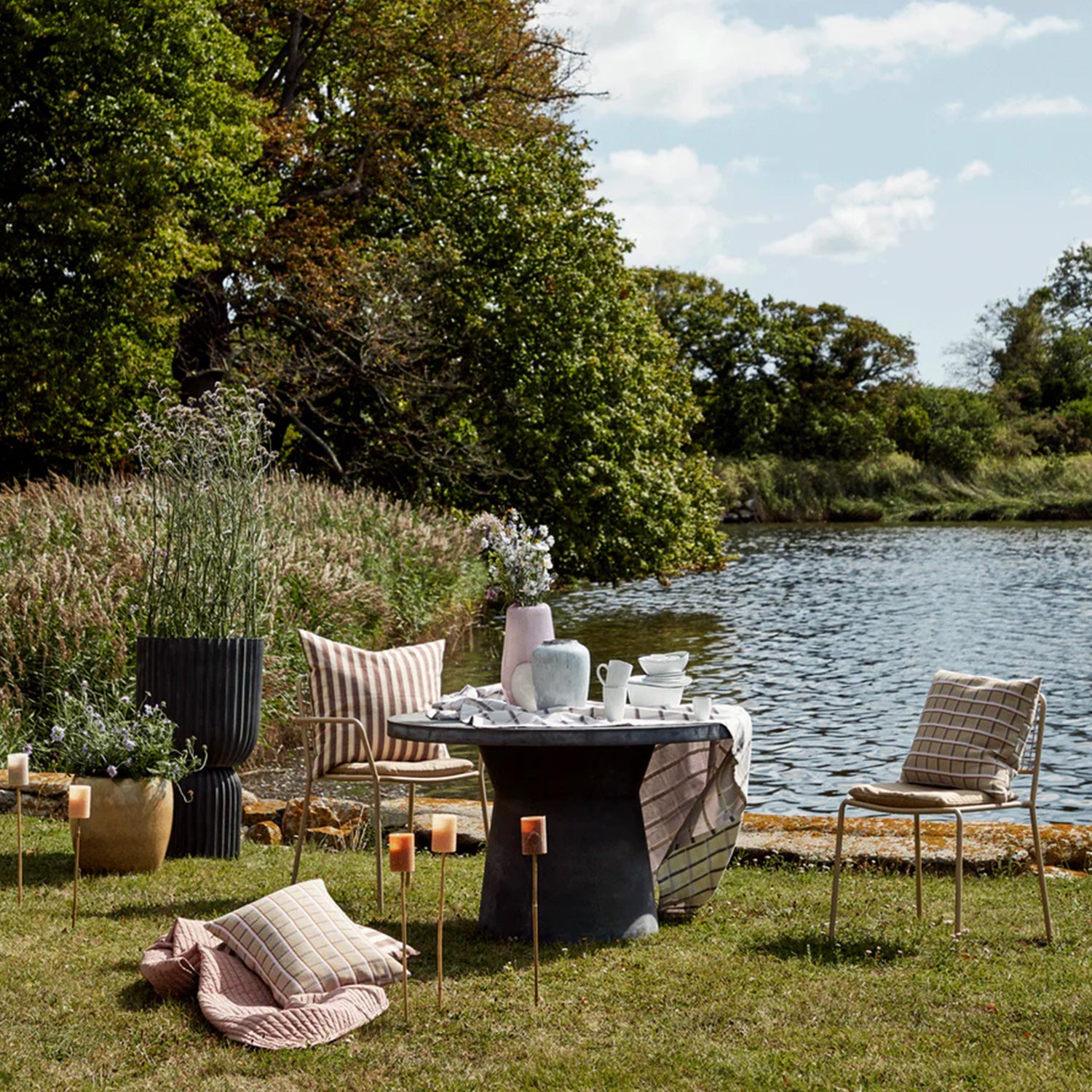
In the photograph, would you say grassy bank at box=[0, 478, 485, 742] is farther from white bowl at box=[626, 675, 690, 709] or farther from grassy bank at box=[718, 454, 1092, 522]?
grassy bank at box=[718, 454, 1092, 522]

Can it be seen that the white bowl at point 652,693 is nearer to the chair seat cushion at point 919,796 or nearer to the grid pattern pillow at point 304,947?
the chair seat cushion at point 919,796

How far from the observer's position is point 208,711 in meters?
6.04

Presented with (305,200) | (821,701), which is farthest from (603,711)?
(305,200)

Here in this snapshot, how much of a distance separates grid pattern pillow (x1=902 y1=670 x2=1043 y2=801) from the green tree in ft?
35.2

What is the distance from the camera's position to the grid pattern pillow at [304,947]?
13.3 feet

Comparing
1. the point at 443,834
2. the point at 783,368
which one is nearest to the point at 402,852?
the point at 443,834

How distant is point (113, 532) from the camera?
30.9 feet

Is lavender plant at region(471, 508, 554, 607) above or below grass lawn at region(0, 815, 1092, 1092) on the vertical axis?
above

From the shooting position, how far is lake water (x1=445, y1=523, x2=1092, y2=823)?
9562 millimetres

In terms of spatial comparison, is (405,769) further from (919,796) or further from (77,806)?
(919,796)

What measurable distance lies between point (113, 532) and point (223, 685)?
12.3ft

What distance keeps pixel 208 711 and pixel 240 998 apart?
2.20 metres

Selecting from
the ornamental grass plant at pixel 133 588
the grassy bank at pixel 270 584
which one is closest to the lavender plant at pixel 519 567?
the ornamental grass plant at pixel 133 588

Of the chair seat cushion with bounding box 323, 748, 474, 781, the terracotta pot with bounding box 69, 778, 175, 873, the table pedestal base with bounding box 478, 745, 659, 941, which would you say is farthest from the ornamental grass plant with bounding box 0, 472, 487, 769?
the table pedestal base with bounding box 478, 745, 659, 941
